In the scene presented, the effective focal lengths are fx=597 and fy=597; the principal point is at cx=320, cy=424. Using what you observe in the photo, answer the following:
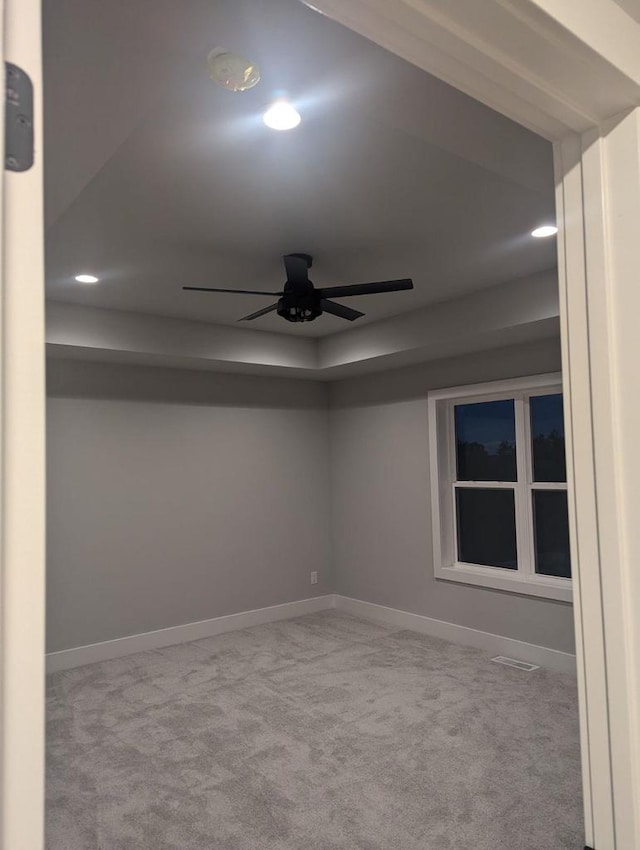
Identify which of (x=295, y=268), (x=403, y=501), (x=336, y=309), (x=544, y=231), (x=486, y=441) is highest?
(x=544, y=231)

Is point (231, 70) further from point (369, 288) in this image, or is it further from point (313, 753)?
point (313, 753)

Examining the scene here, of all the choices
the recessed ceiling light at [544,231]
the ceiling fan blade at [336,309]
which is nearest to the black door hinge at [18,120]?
the ceiling fan blade at [336,309]

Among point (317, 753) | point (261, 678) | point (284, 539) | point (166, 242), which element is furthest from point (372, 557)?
point (166, 242)

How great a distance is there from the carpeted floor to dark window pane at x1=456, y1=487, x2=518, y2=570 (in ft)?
2.55

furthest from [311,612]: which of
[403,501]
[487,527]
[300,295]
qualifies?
[300,295]

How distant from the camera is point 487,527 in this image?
491 centimetres

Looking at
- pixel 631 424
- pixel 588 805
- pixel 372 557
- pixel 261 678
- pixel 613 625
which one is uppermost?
pixel 631 424

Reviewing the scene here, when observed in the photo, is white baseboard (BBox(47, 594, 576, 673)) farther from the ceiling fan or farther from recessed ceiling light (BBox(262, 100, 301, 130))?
recessed ceiling light (BBox(262, 100, 301, 130))

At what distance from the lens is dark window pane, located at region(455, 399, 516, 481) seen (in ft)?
15.6

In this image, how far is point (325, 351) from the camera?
18.1 ft

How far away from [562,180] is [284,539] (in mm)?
5137

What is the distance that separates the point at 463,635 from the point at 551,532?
44.7 inches

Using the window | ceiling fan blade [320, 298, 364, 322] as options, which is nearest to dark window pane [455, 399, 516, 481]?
the window

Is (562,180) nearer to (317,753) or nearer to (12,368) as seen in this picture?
(12,368)
